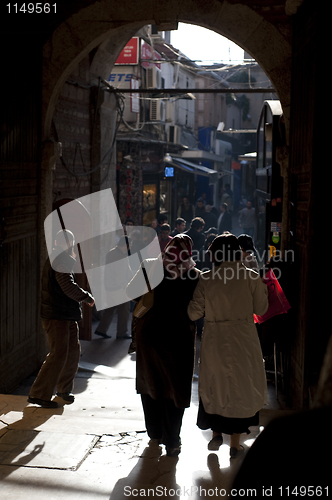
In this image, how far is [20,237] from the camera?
5.91m

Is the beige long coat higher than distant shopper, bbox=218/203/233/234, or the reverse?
the beige long coat

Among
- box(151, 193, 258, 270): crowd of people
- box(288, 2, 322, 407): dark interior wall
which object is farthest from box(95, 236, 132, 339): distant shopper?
box(288, 2, 322, 407): dark interior wall

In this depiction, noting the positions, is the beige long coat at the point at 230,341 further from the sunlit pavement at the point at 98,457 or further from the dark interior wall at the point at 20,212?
the dark interior wall at the point at 20,212

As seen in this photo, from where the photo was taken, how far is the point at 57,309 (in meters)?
4.79

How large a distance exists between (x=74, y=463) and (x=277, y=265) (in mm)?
2768

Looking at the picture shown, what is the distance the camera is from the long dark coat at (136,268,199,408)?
379 cm

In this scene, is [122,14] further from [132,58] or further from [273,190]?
[132,58]

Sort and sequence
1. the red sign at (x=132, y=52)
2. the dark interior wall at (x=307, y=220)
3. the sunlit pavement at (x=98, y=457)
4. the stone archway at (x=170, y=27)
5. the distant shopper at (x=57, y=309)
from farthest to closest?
the red sign at (x=132, y=52) < the stone archway at (x=170, y=27) < the distant shopper at (x=57, y=309) < the dark interior wall at (x=307, y=220) < the sunlit pavement at (x=98, y=457)

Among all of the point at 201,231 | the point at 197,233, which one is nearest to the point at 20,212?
the point at 197,233

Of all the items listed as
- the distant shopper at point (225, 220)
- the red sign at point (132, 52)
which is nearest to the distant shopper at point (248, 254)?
the distant shopper at point (225, 220)

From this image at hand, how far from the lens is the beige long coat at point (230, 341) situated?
145 inches

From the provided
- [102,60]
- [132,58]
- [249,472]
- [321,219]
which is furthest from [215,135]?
[249,472]

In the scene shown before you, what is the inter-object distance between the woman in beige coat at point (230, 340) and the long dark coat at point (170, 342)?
0.09 m

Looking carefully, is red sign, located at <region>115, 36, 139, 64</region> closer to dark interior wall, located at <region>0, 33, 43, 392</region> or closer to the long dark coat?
dark interior wall, located at <region>0, 33, 43, 392</region>
